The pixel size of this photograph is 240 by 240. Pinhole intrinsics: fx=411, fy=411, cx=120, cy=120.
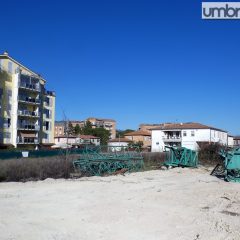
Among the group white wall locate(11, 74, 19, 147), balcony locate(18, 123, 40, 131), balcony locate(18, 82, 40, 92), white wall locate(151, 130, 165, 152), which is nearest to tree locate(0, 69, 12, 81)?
white wall locate(11, 74, 19, 147)

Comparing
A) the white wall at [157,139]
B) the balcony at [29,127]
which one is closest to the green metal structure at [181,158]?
the balcony at [29,127]

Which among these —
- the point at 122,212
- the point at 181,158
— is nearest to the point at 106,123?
the point at 181,158

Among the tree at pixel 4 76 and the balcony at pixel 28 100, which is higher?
the tree at pixel 4 76

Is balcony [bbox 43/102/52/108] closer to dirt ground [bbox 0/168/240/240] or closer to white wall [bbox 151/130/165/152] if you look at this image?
white wall [bbox 151/130/165/152]

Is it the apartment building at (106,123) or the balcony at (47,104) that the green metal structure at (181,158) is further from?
the apartment building at (106,123)

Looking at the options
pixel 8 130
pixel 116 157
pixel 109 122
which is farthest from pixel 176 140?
pixel 109 122

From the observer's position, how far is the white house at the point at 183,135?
269ft

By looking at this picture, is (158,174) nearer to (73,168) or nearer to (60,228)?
(73,168)

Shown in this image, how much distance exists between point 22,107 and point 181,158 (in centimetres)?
3644

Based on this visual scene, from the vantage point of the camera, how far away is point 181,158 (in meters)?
38.6

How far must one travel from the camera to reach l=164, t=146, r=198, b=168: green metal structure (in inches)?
1510

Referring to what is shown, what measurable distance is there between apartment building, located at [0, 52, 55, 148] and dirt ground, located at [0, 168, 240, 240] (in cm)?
3945

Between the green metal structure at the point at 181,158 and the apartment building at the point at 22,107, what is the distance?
30558 millimetres

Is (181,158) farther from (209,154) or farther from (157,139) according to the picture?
(157,139)
